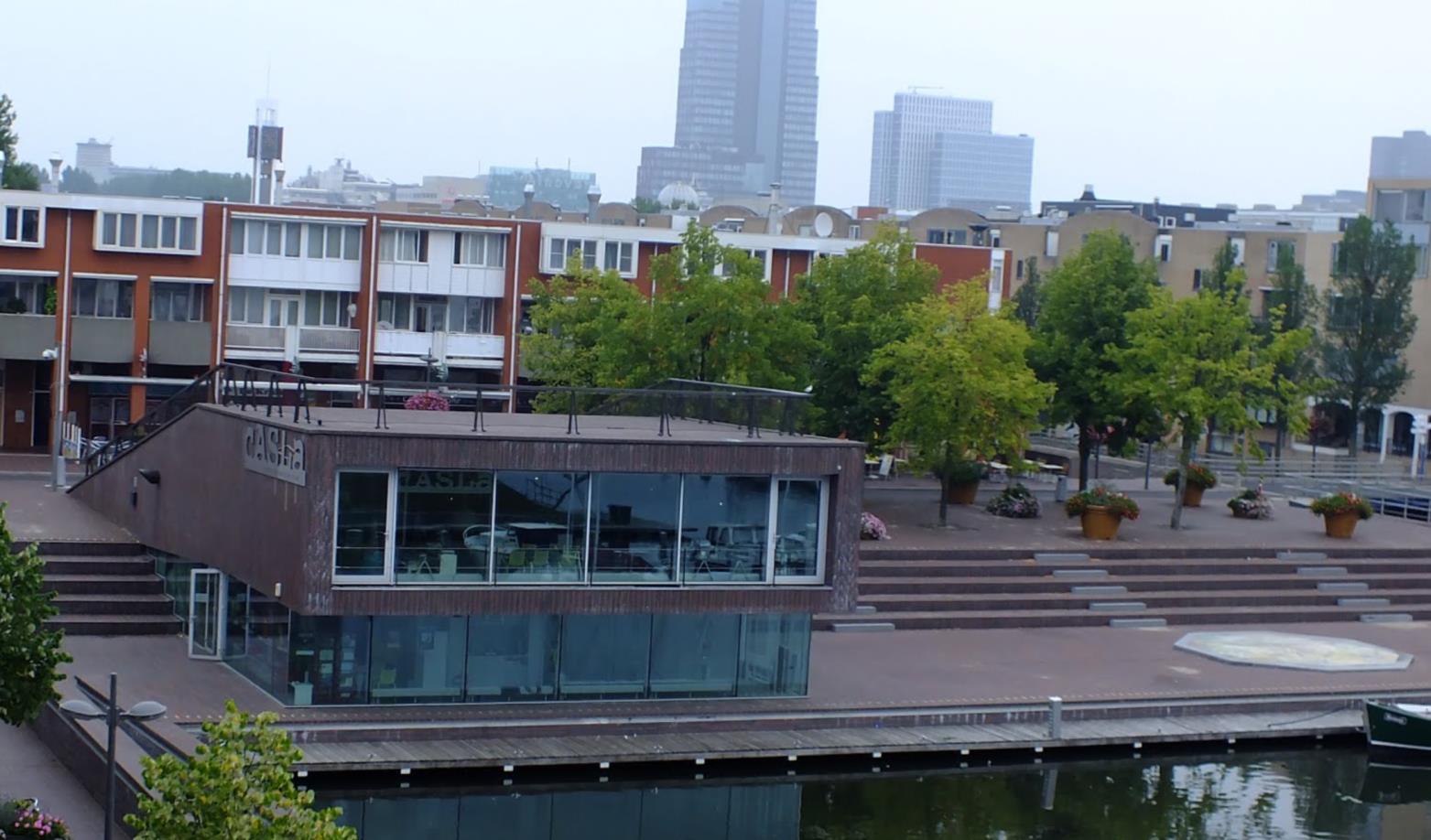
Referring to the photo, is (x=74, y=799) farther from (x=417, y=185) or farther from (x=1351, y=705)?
(x=417, y=185)

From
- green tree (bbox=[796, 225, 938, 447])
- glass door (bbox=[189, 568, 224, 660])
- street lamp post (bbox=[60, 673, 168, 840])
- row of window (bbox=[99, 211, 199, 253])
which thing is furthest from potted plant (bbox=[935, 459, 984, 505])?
street lamp post (bbox=[60, 673, 168, 840])

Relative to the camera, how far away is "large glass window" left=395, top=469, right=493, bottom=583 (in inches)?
1055

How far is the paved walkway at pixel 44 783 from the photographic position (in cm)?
2019

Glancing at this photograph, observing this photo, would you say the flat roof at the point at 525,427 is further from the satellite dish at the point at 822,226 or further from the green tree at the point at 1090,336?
the satellite dish at the point at 822,226

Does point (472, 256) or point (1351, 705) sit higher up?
point (472, 256)

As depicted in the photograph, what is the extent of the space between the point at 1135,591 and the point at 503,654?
16074 millimetres

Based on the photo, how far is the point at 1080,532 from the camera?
138ft

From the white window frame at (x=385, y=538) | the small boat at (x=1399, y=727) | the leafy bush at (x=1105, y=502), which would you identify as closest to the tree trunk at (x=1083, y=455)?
the leafy bush at (x=1105, y=502)

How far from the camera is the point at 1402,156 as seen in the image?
537ft

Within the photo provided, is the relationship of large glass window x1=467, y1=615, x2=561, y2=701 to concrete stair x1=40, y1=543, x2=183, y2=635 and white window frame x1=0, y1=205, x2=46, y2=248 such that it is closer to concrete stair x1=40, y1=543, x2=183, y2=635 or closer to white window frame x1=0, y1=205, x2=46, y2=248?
concrete stair x1=40, y1=543, x2=183, y2=635

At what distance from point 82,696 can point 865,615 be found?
14970mm

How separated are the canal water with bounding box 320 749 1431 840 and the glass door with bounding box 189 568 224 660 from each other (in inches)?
229

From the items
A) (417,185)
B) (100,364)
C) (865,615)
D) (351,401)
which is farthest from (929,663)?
(417,185)

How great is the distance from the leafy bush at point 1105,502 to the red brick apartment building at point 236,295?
1254 cm
